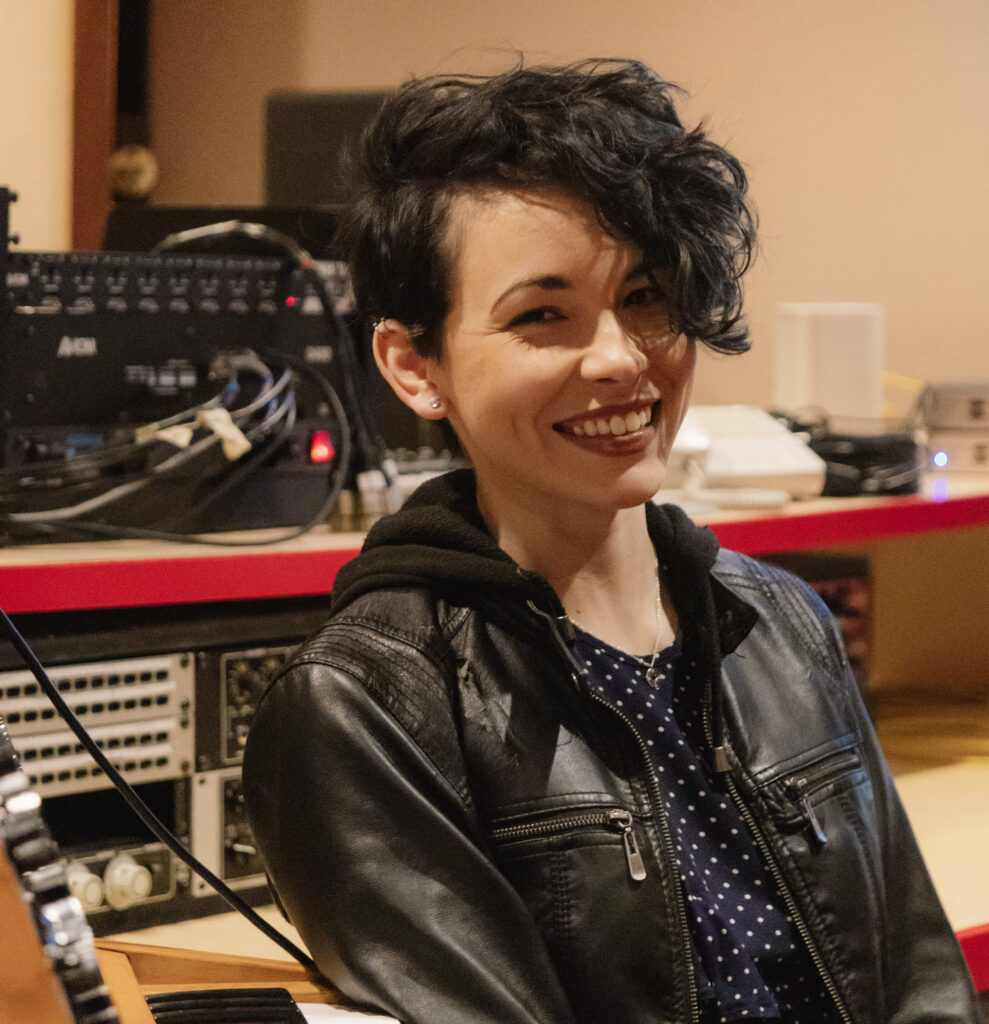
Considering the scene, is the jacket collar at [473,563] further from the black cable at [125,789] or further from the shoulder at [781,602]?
the black cable at [125,789]

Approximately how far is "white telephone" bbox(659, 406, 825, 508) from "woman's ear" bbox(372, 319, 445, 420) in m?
0.76

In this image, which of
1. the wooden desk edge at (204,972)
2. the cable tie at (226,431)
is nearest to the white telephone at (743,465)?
the cable tie at (226,431)

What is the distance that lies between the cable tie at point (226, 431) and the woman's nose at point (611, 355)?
598mm

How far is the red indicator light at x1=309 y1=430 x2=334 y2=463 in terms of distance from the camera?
4.82 feet

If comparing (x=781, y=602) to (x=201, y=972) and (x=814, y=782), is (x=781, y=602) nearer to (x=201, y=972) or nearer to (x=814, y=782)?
(x=814, y=782)

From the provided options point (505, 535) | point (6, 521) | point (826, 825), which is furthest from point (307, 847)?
point (6, 521)

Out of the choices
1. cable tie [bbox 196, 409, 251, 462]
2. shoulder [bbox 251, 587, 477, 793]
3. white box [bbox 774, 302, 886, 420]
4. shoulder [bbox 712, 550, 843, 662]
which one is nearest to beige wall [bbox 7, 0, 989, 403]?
white box [bbox 774, 302, 886, 420]

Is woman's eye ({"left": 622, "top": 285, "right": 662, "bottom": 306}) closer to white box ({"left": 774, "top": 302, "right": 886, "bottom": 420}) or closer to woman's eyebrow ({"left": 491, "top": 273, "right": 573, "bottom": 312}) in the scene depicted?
woman's eyebrow ({"left": 491, "top": 273, "right": 573, "bottom": 312})

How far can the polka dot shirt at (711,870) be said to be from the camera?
0.88 metres

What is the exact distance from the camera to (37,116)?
1774 millimetres

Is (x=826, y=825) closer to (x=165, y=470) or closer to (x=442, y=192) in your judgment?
(x=442, y=192)

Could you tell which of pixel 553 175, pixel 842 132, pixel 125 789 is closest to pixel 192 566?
pixel 125 789

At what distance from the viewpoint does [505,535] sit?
972 mm

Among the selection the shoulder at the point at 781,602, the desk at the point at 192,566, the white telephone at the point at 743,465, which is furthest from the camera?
the white telephone at the point at 743,465
